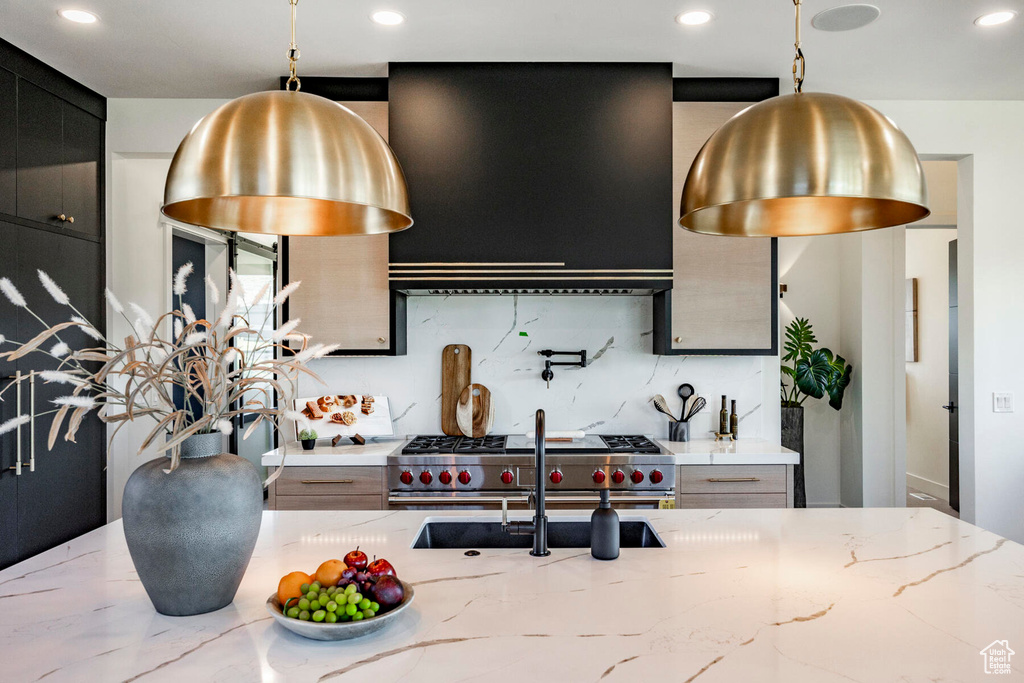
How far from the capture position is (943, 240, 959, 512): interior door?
4.86 meters

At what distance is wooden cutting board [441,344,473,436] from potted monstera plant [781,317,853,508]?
2487 millimetres

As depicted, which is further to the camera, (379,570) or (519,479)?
(519,479)

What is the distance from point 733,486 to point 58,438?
118 inches

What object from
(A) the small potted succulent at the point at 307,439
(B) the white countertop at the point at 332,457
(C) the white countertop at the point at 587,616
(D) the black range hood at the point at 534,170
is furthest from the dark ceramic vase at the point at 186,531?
(D) the black range hood at the point at 534,170

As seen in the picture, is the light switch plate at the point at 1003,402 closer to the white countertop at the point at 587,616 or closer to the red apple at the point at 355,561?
the white countertop at the point at 587,616

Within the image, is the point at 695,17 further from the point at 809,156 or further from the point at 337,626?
the point at 337,626

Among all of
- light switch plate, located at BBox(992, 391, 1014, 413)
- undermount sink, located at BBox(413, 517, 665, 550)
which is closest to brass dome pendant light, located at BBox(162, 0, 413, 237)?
undermount sink, located at BBox(413, 517, 665, 550)

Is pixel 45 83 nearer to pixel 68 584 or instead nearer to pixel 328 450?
pixel 328 450

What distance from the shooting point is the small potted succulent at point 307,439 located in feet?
10.4

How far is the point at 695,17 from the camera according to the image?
2676mm

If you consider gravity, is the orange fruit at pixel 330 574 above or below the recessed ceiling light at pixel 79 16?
below

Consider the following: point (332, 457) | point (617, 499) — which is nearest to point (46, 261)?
point (332, 457)

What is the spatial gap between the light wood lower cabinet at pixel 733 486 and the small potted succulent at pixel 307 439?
1658mm

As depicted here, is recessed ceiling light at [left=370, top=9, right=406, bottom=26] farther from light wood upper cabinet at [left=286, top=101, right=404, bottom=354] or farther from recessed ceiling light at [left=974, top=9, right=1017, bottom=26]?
recessed ceiling light at [left=974, top=9, right=1017, bottom=26]
